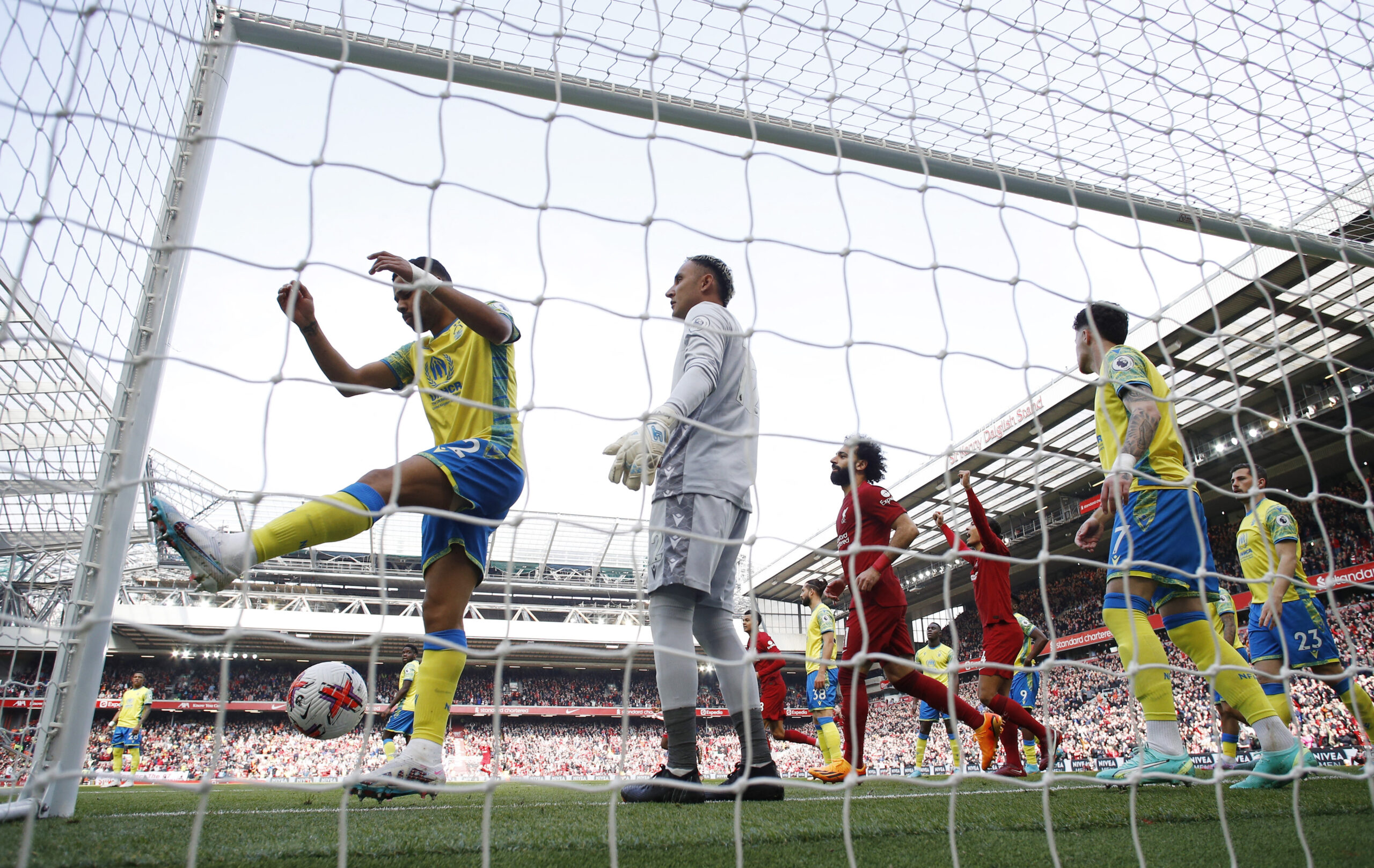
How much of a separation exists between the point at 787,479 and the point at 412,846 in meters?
1.54

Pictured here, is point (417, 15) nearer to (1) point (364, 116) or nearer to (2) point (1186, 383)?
(1) point (364, 116)

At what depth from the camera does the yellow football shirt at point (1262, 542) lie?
12.0 ft

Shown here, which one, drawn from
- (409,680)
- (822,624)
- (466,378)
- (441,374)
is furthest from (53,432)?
(822,624)

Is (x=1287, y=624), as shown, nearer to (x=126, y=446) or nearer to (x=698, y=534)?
(x=698, y=534)

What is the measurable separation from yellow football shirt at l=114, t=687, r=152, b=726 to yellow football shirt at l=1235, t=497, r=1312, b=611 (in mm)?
11880

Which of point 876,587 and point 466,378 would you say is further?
point 876,587

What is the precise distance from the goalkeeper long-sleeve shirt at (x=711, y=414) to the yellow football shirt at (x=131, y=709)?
34.7ft

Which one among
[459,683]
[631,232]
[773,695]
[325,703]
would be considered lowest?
[325,703]

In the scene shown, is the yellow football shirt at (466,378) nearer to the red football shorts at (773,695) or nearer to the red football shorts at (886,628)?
the red football shorts at (886,628)

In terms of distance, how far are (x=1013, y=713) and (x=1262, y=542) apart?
1620mm

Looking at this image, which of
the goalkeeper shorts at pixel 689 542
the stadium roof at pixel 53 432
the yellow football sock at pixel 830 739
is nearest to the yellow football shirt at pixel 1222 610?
the yellow football sock at pixel 830 739

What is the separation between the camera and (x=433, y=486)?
2.07m

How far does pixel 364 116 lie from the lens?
2.05 metres

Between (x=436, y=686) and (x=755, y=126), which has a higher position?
(x=755, y=126)
